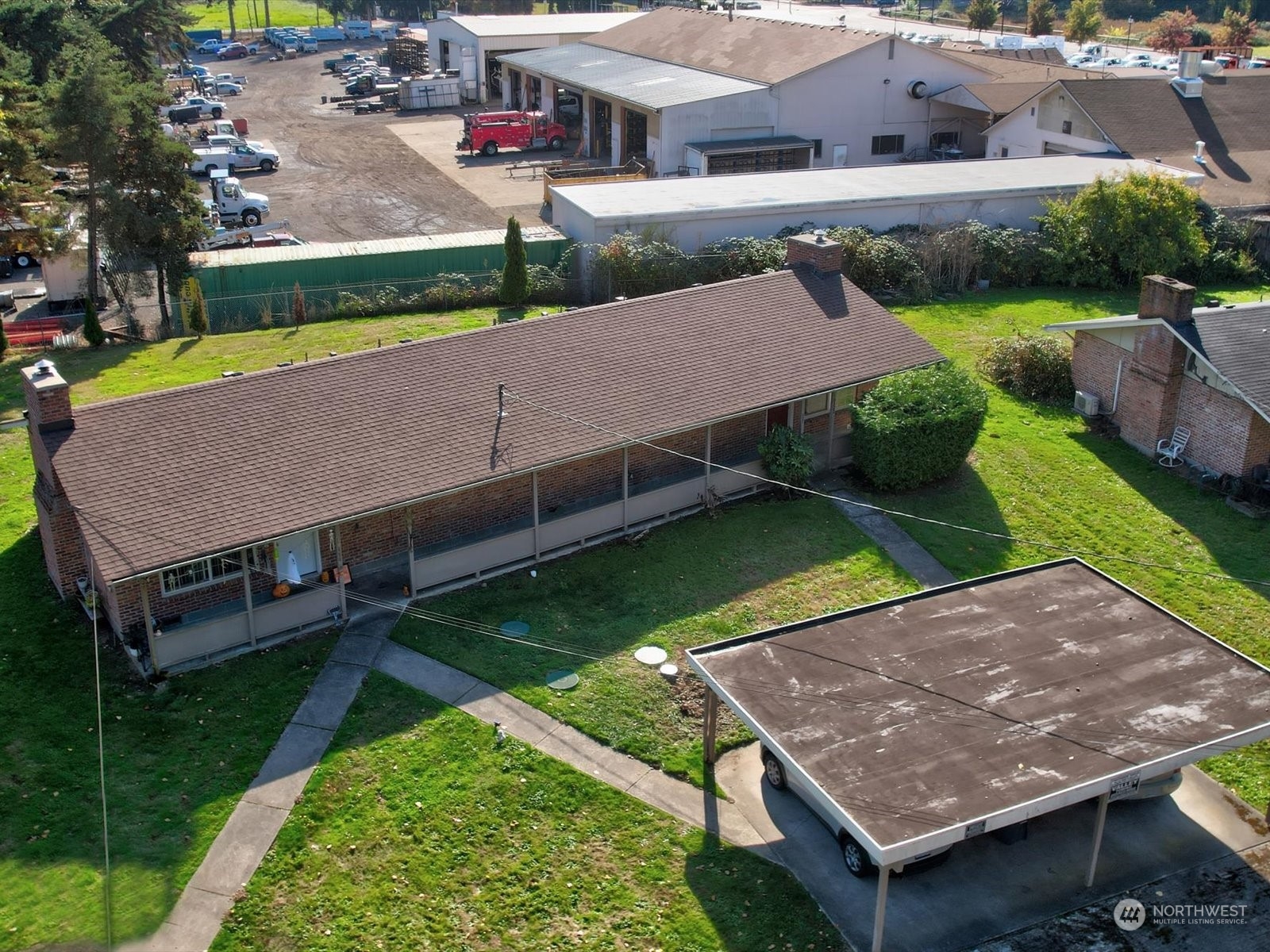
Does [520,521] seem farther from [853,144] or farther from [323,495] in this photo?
[853,144]

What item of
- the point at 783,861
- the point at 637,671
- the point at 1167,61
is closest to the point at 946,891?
the point at 783,861

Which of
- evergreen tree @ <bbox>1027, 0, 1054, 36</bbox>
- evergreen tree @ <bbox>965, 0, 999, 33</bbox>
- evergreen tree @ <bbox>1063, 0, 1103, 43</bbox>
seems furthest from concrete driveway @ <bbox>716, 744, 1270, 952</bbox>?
evergreen tree @ <bbox>1027, 0, 1054, 36</bbox>

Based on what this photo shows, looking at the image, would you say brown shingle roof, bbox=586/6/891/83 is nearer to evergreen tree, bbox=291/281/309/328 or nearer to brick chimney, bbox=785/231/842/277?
brick chimney, bbox=785/231/842/277

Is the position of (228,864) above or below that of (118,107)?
below

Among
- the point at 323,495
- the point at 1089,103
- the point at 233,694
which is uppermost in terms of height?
the point at 1089,103

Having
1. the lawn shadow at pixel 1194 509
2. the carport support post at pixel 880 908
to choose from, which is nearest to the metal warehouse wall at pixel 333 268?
the lawn shadow at pixel 1194 509
